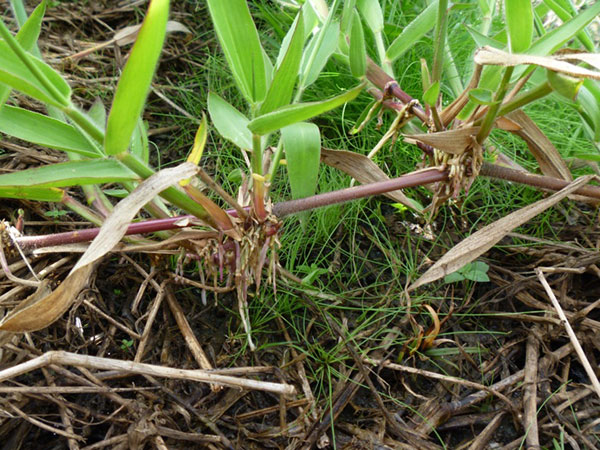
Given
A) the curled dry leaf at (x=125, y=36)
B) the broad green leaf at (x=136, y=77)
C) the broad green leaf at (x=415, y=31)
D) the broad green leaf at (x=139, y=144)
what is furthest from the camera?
the curled dry leaf at (x=125, y=36)

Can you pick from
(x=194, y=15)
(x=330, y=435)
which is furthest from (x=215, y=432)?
(x=194, y=15)

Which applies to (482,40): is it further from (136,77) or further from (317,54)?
(136,77)

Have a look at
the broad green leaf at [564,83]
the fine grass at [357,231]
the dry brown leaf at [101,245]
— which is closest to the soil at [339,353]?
the fine grass at [357,231]

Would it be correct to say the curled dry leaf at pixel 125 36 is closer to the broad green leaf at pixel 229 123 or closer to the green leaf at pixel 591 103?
the broad green leaf at pixel 229 123

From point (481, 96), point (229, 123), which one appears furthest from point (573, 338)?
point (229, 123)

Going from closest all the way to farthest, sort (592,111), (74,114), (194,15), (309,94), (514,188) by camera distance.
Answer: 1. (74,114)
2. (592,111)
3. (514,188)
4. (309,94)
5. (194,15)

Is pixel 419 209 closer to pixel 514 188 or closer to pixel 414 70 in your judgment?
pixel 514 188
